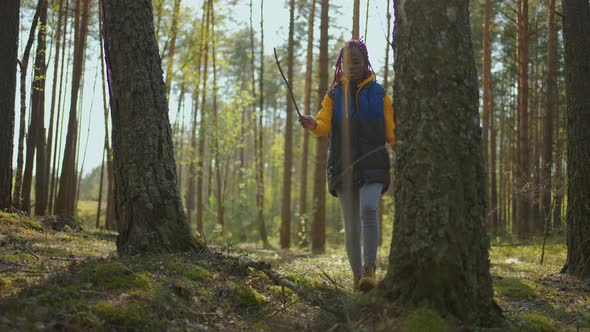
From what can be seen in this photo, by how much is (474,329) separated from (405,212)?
2.33 feet

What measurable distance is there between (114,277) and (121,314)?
50 centimetres

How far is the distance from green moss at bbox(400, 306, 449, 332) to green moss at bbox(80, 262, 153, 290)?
1572mm

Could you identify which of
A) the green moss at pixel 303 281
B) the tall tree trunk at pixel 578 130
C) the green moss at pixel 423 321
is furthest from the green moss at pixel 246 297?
the tall tree trunk at pixel 578 130

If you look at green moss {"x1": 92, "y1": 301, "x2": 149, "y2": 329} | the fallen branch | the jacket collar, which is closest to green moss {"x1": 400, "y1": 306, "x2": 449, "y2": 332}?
the fallen branch

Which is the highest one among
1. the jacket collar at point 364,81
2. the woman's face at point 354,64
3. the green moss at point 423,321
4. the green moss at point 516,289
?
the woman's face at point 354,64

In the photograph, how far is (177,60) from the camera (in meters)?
16.6

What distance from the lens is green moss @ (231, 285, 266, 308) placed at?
11.2ft

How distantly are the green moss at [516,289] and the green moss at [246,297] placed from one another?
8.22 feet

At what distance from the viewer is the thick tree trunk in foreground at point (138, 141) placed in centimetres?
411

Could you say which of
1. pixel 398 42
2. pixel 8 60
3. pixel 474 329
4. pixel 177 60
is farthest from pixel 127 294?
pixel 177 60

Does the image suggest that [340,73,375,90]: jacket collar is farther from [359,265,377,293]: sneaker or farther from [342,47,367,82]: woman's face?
[359,265,377,293]: sneaker

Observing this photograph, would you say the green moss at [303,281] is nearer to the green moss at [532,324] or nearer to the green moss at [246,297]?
the green moss at [246,297]

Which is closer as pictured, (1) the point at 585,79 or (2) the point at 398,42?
(2) the point at 398,42

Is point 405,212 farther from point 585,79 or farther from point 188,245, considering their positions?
point 585,79
